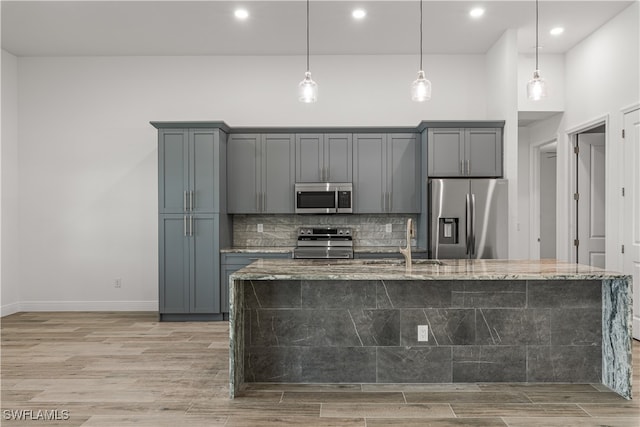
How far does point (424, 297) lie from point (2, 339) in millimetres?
4161

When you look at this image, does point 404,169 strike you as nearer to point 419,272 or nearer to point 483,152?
point 483,152

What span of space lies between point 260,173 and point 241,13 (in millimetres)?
1822

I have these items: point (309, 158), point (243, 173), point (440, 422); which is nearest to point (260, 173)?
point (243, 173)

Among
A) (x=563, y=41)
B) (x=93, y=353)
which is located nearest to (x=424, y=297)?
(x=93, y=353)

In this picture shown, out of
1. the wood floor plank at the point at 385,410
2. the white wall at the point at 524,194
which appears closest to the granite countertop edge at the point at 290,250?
the white wall at the point at 524,194

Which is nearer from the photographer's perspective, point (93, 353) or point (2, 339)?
point (93, 353)

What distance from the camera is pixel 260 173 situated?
5.64 m

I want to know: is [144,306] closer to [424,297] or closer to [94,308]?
[94,308]

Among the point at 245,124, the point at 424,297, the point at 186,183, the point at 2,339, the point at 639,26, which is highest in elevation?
the point at 639,26

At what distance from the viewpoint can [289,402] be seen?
2.97 metres

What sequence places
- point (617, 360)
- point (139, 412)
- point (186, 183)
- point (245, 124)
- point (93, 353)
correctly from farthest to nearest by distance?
1. point (245, 124)
2. point (186, 183)
3. point (93, 353)
4. point (617, 360)
5. point (139, 412)

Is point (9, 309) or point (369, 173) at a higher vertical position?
point (369, 173)

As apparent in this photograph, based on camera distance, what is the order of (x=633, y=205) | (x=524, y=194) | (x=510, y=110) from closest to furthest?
(x=633, y=205)
(x=510, y=110)
(x=524, y=194)

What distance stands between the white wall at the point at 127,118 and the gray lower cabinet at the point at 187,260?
691mm
